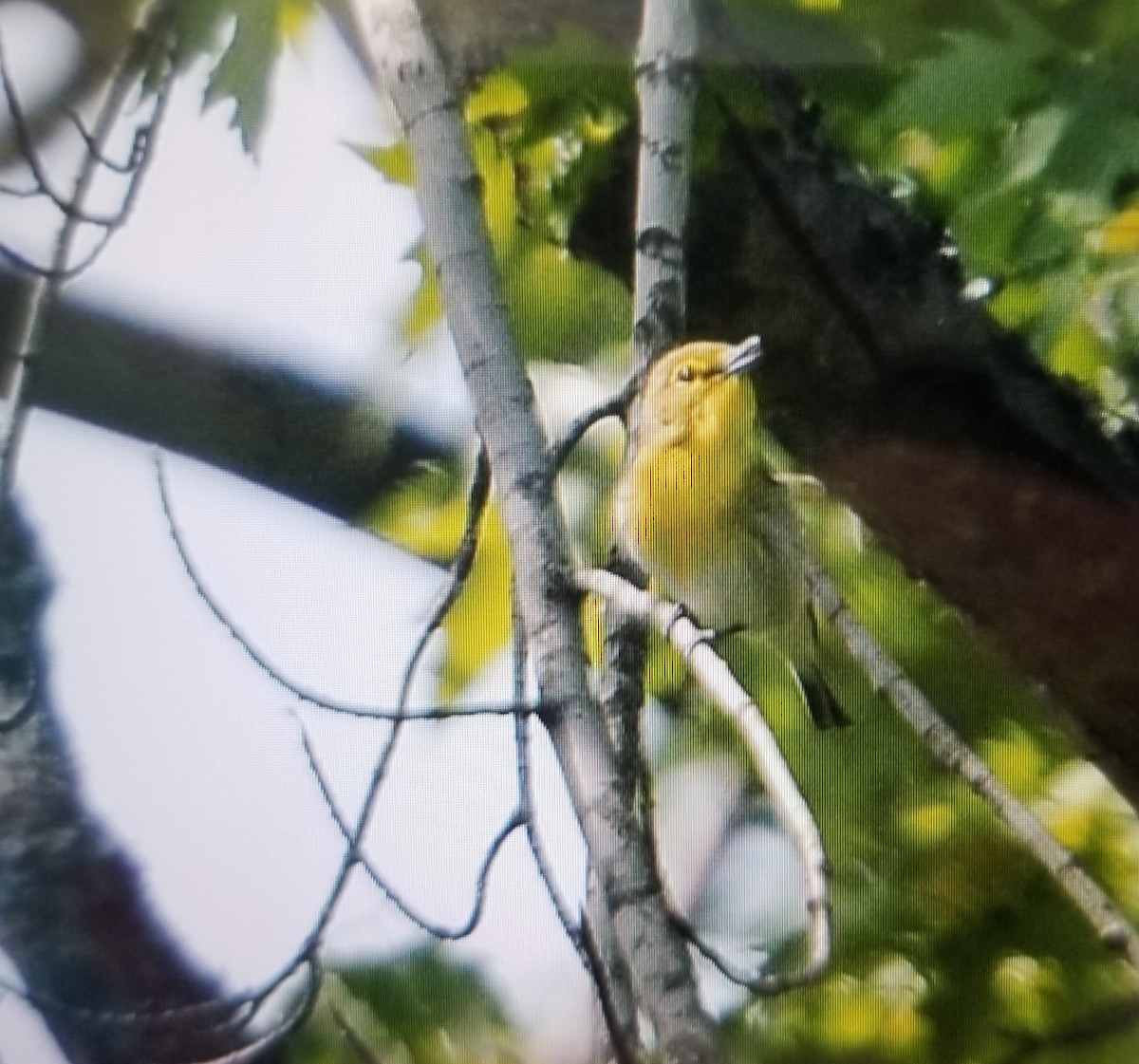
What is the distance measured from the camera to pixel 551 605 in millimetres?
766

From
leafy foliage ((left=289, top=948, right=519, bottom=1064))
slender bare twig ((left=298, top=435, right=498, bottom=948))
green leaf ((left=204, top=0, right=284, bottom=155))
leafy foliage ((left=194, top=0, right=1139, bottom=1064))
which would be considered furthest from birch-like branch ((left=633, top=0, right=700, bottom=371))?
leafy foliage ((left=289, top=948, right=519, bottom=1064))

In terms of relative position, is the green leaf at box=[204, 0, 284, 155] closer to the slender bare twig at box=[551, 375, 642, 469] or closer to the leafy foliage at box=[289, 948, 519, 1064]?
the slender bare twig at box=[551, 375, 642, 469]

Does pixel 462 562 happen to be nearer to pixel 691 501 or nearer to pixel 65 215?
pixel 691 501

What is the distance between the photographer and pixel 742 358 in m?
0.77

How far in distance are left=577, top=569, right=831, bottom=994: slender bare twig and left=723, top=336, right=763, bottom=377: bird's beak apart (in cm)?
13

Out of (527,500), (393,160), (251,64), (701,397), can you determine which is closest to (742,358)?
(701,397)

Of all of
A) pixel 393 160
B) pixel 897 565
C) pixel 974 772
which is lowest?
pixel 974 772

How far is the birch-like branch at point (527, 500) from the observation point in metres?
0.74

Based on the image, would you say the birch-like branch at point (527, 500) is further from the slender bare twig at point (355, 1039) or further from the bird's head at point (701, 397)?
the slender bare twig at point (355, 1039)

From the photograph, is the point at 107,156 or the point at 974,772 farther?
the point at 107,156

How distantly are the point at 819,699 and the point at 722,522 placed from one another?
11 cm

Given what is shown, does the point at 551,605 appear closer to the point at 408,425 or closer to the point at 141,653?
the point at 408,425

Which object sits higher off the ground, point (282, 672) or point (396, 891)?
point (282, 672)

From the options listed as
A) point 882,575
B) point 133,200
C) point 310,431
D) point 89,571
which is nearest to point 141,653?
point 89,571
